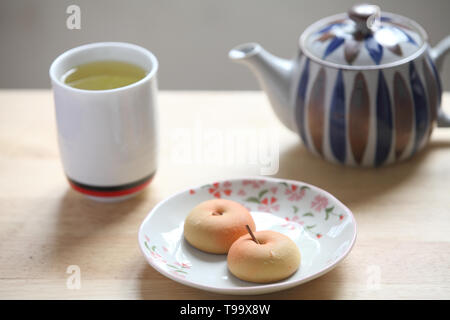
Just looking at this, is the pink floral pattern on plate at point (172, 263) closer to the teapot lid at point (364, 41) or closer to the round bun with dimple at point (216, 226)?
the round bun with dimple at point (216, 226)

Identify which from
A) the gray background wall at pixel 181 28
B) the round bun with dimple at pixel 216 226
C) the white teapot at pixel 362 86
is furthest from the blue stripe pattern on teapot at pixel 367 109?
the gray background wall at pixel 181 28

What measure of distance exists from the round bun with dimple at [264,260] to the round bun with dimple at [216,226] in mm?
22

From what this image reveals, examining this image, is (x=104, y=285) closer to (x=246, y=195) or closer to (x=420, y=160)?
(x=246, y=195)

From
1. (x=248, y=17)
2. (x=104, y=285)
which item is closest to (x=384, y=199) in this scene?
(x=104, y=285)

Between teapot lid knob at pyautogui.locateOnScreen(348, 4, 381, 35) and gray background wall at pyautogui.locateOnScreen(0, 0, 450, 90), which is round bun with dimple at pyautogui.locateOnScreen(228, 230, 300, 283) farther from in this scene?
gray background wall at pyautogui.locateOnScreen(0, 0, 450, 90)

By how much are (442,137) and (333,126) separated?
20 cm

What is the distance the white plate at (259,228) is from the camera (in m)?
0.53

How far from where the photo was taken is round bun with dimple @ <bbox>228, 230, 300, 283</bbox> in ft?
1.70

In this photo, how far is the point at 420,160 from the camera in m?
0.74

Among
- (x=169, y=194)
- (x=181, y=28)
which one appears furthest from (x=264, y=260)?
(x=181, y=28)

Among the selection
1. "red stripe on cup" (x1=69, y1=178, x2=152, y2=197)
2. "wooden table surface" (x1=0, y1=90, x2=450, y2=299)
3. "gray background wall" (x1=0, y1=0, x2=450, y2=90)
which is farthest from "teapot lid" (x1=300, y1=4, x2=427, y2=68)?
"gray background wall" (x1=0, y1=0, x2=450, y2=90)

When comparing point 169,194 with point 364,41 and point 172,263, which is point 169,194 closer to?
point 172,263

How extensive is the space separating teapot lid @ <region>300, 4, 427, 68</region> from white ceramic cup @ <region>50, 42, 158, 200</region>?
191 millimetres

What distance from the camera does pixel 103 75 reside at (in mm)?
655
